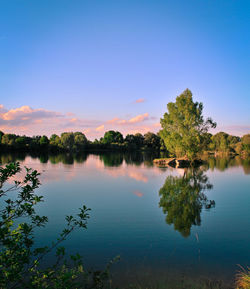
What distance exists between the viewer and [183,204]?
1667 centimetres

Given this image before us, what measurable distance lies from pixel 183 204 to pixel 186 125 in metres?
34.0

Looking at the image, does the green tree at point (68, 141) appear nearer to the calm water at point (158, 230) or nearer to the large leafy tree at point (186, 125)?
the large leafy tree at point (186, 125)

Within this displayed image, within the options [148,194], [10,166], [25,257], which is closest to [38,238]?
[25,257]

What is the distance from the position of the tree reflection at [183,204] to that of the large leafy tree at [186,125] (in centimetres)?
2253

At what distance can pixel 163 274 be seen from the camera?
754 cm

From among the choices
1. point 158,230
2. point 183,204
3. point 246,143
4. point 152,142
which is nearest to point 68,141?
point 152,142

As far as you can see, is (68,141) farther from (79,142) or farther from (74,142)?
(79,142)

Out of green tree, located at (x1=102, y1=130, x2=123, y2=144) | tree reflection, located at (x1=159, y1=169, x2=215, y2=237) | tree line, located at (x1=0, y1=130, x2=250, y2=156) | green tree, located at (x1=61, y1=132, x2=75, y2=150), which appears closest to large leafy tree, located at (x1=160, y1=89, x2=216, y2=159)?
tree line, located at (x1=0, y1=130, x2=250, y2=156)

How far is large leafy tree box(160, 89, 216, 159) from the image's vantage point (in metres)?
46.9

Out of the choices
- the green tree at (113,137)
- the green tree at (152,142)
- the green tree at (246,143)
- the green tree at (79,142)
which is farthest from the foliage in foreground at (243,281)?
the green tree at (113,137)

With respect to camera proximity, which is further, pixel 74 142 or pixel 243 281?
pixel 74 142

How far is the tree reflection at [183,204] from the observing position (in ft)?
42.3

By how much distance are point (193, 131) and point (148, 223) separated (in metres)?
37.3

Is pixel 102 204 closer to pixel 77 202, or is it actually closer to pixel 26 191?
pixel 77 202
